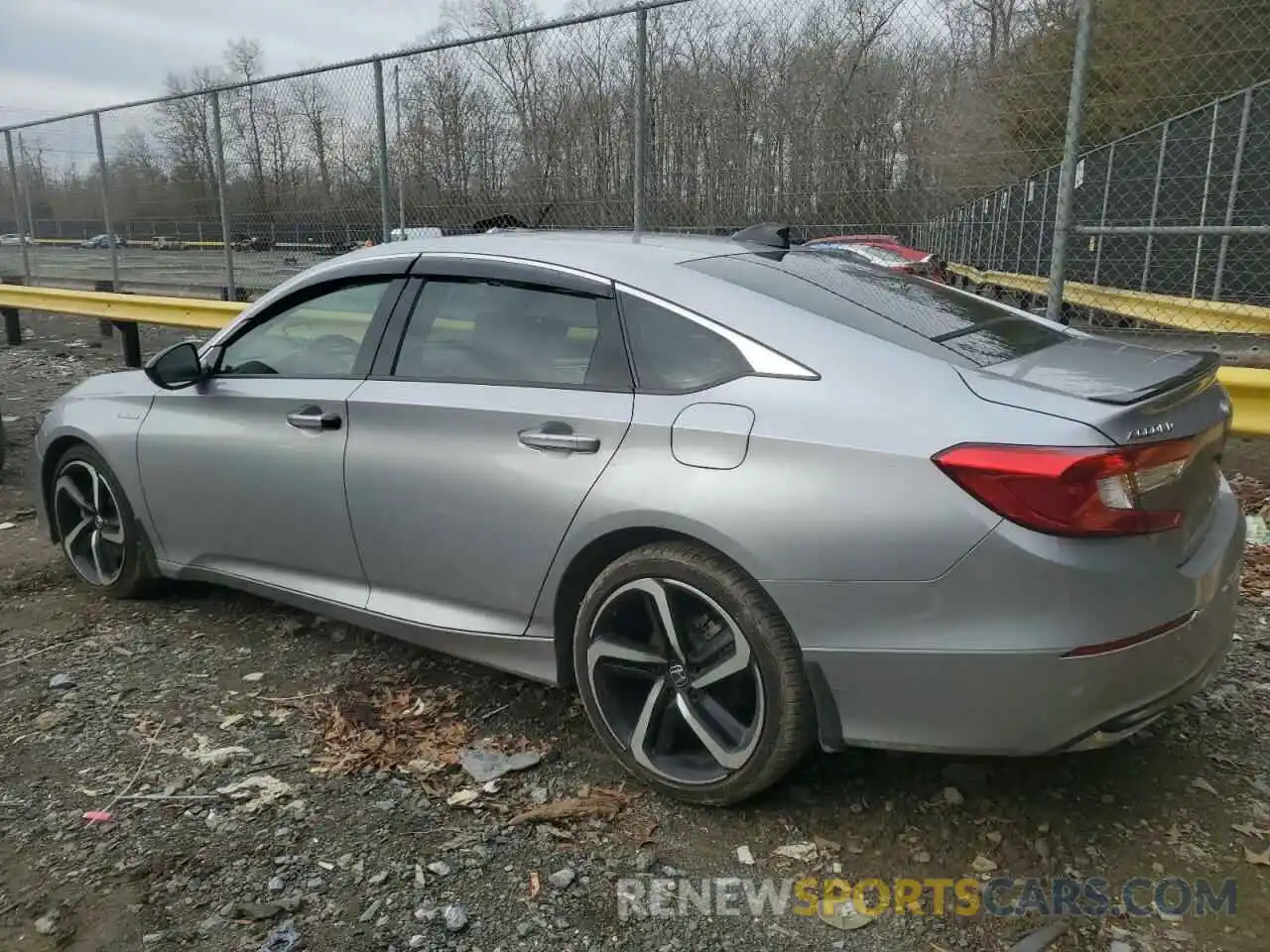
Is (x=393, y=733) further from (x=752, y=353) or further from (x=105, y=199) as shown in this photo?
(x=105, y=199)

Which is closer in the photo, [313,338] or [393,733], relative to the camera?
[393,733]

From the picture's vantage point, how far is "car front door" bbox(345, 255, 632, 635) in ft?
9.32

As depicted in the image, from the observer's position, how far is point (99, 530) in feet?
14.1

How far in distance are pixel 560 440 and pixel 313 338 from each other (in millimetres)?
1395

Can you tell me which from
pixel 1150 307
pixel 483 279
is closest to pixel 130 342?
pixel 483 279

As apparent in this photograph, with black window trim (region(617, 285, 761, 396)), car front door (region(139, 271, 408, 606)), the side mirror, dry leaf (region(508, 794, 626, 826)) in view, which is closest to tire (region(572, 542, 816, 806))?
dry leaf (region(508, 794, 626, 826))

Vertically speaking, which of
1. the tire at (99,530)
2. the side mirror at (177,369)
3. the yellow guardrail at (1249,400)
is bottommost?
the tire at (99,530)

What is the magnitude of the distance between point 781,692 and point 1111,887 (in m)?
0.92

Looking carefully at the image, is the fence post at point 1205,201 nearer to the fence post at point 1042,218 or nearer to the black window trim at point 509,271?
the fence post at point 1042,218

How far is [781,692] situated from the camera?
247 centimetres

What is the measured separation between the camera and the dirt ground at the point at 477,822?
2309 millimetres

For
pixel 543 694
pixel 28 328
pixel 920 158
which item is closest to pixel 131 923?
pixel 543 694

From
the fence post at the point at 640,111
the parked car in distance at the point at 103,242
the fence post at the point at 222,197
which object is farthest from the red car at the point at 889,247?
the parked car in distance at the point at 103,242

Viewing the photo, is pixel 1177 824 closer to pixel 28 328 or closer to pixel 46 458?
pixel 46 458
